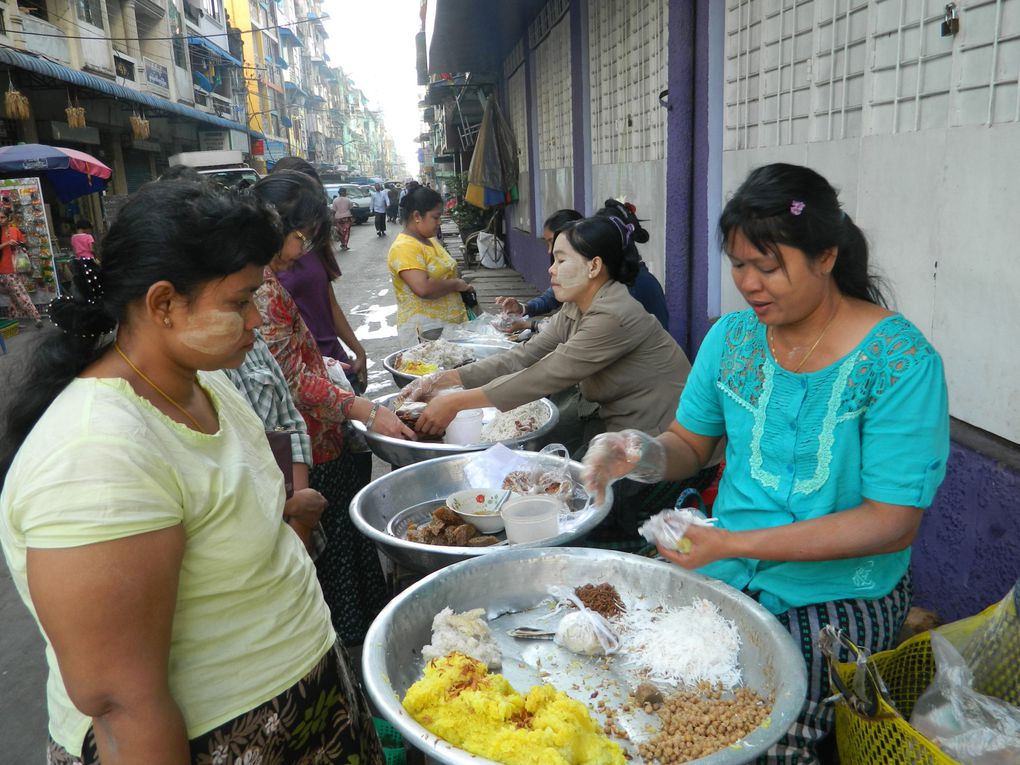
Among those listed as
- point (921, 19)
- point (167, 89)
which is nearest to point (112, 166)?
point (167, 89)

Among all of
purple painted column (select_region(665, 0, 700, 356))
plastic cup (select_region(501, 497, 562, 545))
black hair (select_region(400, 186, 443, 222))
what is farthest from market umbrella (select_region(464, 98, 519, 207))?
plastic cup (select_region(501, 497, 562, 545))

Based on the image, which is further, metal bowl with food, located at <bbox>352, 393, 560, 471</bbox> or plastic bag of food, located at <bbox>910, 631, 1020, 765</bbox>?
metal bowl with food, located at <bbox>352, 393, 560, 471</bbox>

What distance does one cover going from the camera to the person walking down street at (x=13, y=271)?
1121 cm

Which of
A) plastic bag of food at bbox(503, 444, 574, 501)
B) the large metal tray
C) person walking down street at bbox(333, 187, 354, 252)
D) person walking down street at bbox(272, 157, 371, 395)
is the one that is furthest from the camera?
person walking down street at bbox(333, 187, 354, 252)

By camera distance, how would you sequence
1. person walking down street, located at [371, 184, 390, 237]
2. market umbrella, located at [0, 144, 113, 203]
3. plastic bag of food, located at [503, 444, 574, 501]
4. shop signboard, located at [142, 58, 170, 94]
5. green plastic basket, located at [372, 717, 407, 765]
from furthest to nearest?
person walking down street, located at [371, 184, 390, 237]
shop signboard, located at [142, 58, 170, 94]
market umbrella, located at [0, 144, 113, 203]
plastic bag of food, located at [503, 444, 574, 501]
green plastic basket, located at [372, 717, 407, 765]

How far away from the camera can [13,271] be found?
1151 centimetres

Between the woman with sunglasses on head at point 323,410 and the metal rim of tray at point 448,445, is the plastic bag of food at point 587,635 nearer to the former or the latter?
the metal rim of tray at point 448,445

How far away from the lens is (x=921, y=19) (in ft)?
8.11

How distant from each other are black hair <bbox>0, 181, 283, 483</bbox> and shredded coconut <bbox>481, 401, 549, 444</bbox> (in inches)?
73.2

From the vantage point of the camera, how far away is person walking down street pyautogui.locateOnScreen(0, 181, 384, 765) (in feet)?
3.36

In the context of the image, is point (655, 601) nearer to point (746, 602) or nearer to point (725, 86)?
point (746, 602)

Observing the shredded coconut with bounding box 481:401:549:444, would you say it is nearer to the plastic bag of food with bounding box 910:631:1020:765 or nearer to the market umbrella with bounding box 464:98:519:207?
the plastic bag of food with bounding box 910:631:1020:765

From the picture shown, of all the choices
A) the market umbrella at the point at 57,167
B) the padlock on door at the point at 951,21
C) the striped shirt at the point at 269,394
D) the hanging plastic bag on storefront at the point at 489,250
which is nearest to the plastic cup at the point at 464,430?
the striped shirt at the point at 269,394

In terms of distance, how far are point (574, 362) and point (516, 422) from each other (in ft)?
1.42
